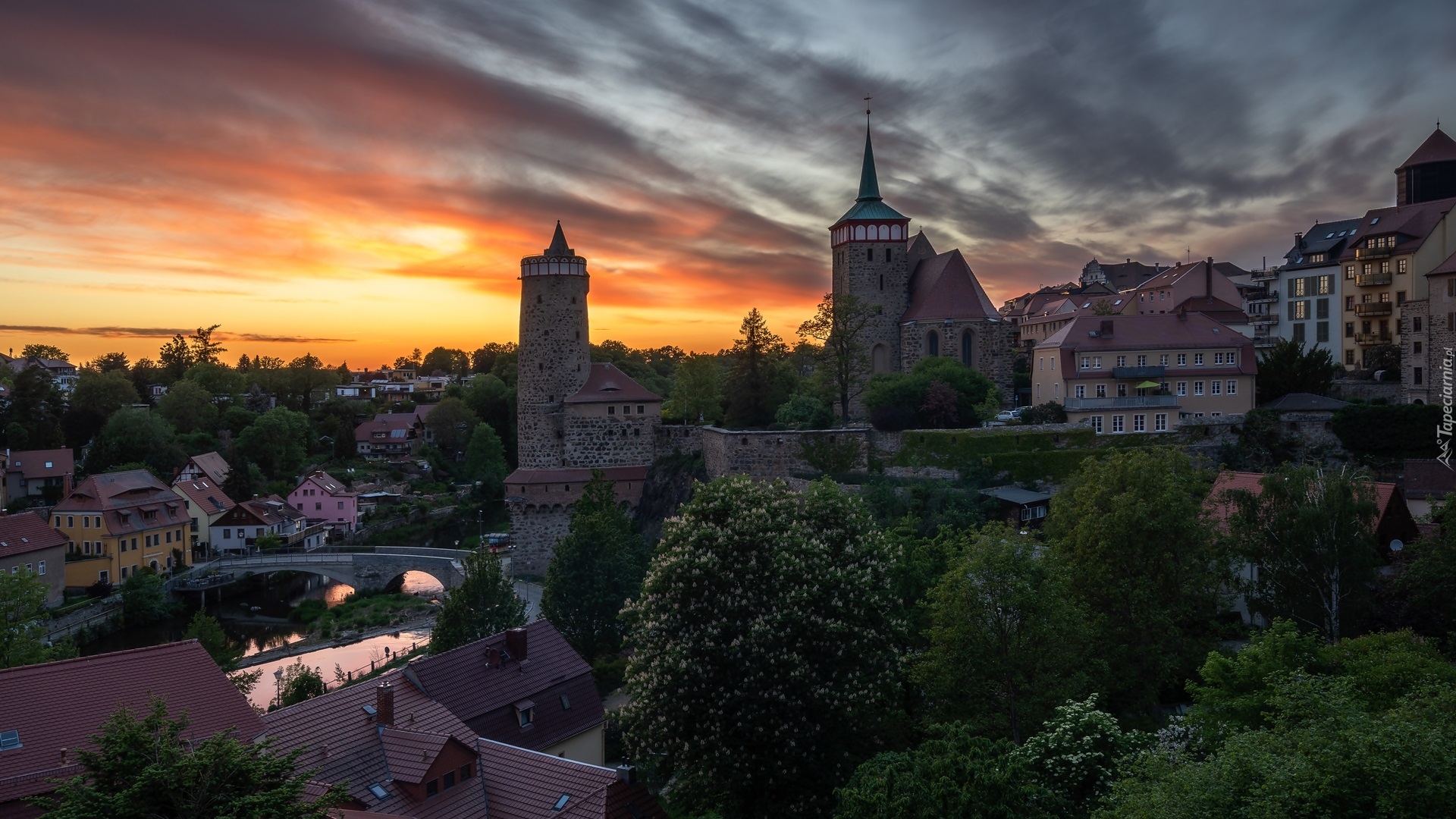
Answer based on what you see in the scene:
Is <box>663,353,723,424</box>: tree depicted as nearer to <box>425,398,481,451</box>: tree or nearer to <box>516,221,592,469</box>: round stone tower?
<box>516,221,592,469</box>: round stone tower

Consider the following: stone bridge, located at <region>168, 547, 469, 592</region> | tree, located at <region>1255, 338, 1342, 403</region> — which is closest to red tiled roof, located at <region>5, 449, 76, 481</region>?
stone bridge, located at <region>168, 547, 469, 592</region>

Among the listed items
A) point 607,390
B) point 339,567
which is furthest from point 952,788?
point 339,567

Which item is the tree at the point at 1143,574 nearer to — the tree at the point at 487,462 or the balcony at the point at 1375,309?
the balcony at the point at 1375,309

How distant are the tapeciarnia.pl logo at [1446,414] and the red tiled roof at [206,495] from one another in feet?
189

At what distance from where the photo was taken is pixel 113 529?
4478cm

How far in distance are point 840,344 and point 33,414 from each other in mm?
53397

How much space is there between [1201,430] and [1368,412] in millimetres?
5763

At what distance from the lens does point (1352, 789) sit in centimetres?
960

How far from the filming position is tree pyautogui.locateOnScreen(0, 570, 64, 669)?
2358 centimetres

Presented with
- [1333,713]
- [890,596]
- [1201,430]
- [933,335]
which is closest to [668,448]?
[933,335]

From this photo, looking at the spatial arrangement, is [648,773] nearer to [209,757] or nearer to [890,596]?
[890,596]

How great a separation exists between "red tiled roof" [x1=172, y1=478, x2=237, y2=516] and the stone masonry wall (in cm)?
2129

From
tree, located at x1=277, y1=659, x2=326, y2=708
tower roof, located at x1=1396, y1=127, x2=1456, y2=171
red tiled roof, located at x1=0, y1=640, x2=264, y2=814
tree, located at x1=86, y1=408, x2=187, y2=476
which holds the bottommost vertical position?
tree, located at x1=277, y1=659, x2=326, y2=708

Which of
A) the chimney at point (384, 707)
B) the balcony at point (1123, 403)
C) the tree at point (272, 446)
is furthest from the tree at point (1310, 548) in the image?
the tree at point (272, 446)
